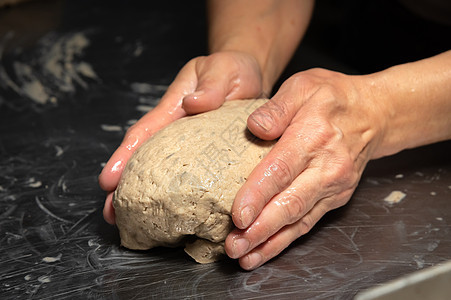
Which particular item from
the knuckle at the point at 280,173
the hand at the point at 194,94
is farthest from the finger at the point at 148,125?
the knuckle at the point at 280,173

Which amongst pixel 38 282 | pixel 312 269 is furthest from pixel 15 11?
pixel 312 269

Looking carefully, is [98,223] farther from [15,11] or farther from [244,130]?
[15,11]

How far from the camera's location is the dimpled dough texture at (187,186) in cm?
135

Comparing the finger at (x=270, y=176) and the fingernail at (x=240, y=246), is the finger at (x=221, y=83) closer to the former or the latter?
the finger at (x=270, y=176)

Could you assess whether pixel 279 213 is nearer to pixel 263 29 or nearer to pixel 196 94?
pixel 196 94

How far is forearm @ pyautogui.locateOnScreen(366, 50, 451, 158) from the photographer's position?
5.35 feet

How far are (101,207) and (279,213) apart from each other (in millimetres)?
616

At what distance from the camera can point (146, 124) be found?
167cm

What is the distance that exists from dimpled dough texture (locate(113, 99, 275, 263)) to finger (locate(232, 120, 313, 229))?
0.05m

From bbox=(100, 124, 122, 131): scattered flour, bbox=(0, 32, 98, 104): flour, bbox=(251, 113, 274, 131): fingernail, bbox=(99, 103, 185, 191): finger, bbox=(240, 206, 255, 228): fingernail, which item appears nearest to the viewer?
bbox=(240, 206, 255, 228): fingernail

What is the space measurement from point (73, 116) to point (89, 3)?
1.38m

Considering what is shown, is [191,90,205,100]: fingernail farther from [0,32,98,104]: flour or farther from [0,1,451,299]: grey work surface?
[0,32,98,104]: flour

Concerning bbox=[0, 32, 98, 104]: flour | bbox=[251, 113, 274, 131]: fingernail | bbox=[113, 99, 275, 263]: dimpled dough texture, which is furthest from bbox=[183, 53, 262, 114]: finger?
bbox=[0, 32, 98, 104]: flour

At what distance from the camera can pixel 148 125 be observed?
1.67 meters
